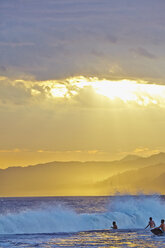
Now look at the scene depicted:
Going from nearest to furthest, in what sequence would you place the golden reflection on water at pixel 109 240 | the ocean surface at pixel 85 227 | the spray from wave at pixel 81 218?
the golden reflection on water at pixel 109 240
the ocean surface at pixel 85 227
the spray from wave at pixel 81 218

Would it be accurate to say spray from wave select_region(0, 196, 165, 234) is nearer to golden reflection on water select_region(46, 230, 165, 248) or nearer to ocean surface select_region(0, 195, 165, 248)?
ocean surface select_region(0, 195, 165, 248)

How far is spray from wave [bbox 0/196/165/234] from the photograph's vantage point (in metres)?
55.1

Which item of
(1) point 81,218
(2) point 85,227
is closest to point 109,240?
(2) point 85,227

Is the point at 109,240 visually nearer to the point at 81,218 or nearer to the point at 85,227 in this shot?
the point at 85,227

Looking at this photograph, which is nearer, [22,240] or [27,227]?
[22,240]

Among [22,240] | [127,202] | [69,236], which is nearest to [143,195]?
[127,202]

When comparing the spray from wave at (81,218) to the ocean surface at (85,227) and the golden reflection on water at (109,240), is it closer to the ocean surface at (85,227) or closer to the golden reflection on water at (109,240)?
the ocean surface at (85,227)

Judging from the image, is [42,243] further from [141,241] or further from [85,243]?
[141,241]

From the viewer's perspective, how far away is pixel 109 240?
45250 mm

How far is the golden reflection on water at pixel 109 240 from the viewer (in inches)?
1654

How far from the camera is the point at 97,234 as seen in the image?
5112 cm

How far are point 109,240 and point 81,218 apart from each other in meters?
15.6

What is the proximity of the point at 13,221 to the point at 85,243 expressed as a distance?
47.2ft

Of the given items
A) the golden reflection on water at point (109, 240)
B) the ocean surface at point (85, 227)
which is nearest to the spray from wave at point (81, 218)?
the ocean surface at point (85, 227)
